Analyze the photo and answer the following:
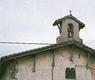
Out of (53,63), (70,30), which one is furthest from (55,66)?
(70,30)

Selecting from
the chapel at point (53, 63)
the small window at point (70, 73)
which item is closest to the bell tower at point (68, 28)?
the chapel at point (53, 63)

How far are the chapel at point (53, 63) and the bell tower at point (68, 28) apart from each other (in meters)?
1.91

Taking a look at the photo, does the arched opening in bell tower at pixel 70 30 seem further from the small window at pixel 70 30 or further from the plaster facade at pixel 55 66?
the plaster facade at pixel 55 66

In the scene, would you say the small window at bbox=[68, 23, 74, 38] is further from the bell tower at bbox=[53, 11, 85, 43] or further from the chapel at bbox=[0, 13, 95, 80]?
the chapel at bbox=[0, 13, 95, 80]

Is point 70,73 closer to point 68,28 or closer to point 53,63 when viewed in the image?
point 53,63

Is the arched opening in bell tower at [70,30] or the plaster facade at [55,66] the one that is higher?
the arched opening in bell tower at [70,30]

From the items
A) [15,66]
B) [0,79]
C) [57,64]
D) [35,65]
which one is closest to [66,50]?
[57,64]

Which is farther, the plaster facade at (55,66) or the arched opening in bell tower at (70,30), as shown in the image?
the arched opening in bell tower at (70,30)

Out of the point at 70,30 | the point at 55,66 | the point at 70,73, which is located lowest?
the point at 70,73

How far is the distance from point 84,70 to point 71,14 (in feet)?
18.1

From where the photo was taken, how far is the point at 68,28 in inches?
760

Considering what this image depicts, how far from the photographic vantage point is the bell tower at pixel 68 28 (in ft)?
61.5

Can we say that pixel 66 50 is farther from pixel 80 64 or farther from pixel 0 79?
pixel 0 79

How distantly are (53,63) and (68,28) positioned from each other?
13.8ft
